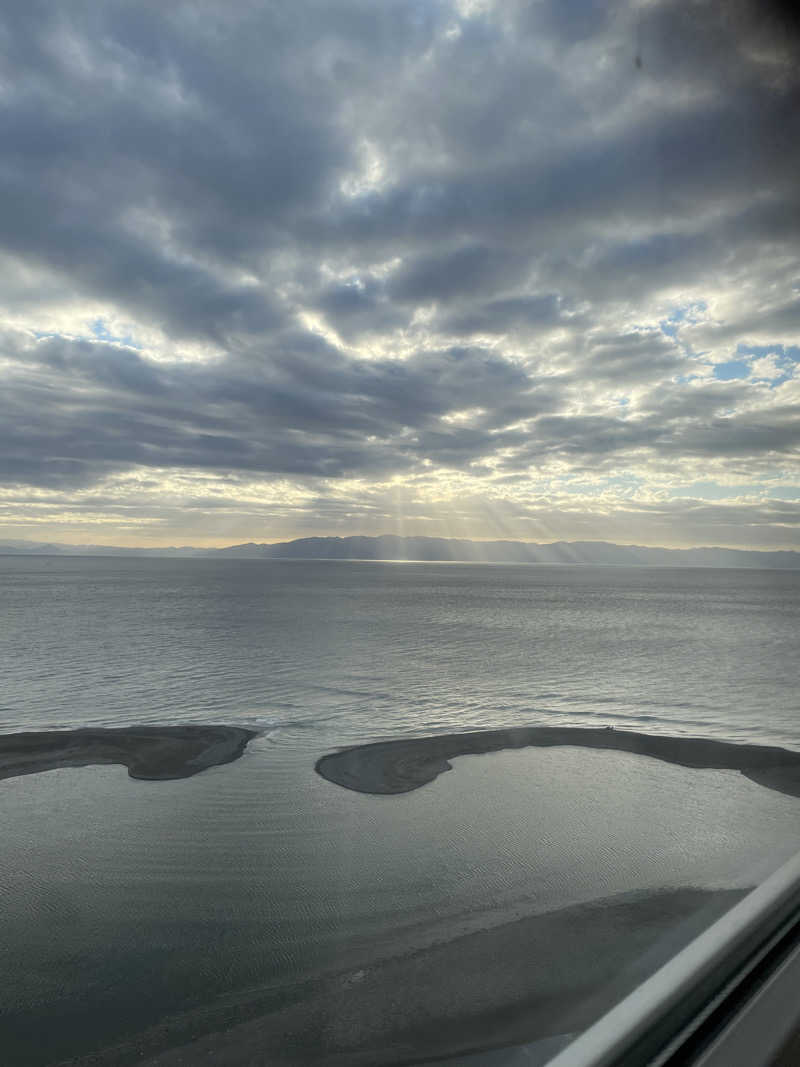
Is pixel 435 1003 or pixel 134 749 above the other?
pixel 435 1003

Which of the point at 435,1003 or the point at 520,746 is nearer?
the point at 435,1003

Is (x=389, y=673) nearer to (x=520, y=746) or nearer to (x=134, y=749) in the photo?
(x=520, y=746)

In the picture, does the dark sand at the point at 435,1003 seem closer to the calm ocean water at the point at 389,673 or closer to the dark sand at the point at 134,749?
the dark sand at the point at 134,749

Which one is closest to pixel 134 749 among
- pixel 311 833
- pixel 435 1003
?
pixel 311 833

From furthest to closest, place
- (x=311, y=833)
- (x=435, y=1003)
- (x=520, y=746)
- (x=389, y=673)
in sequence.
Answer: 1. (x=389, y=673)
2. (x=520, y=746)
3. (x=311, y=833)
4. (x=435, y=1003)

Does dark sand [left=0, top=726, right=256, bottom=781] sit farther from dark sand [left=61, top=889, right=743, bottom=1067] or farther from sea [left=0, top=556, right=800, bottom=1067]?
dark sand [left=61, top=889, right=743, bottom=1067]

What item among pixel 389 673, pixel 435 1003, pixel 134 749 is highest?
pixel 435 1003

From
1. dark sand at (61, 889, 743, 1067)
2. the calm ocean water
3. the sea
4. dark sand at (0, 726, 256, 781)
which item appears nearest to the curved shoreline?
the sea
